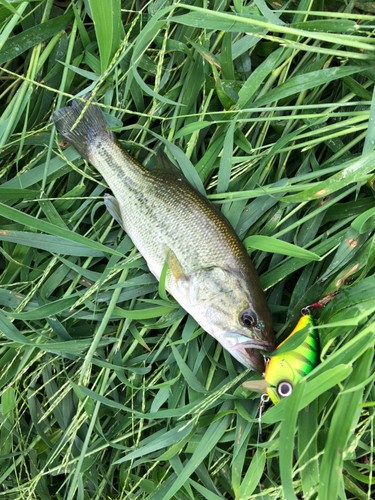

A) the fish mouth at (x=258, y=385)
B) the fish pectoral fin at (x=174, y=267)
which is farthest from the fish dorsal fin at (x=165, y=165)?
the fish mouth at (x=258, y=385)

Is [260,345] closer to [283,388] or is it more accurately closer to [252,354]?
[252,354]

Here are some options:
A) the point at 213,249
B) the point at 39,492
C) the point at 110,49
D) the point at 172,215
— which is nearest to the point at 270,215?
the point at 213,249

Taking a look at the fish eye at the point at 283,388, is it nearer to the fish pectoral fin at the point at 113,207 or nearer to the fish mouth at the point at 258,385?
the fish mouth at the point at 258,385

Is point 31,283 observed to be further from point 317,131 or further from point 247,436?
point 317,131

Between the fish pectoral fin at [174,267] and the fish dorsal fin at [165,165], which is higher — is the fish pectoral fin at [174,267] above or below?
below

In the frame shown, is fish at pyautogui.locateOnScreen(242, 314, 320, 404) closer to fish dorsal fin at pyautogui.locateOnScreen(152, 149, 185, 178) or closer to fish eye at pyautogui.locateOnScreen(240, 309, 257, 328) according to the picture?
fish eye at pyautogui.locateOnScreen(240, 309, 257, 328)

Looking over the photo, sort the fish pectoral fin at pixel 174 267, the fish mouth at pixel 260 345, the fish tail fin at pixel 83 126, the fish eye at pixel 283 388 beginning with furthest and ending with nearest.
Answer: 1. the fish tail fin at pixel 83 126
2. the fish pectoral fin at pixel 174 267
3. the fish mouth at pixel 260 345
4. the fish eye at pixel 283 388

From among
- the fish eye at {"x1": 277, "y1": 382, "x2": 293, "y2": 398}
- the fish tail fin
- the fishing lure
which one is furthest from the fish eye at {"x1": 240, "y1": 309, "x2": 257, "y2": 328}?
the fish tail fin
